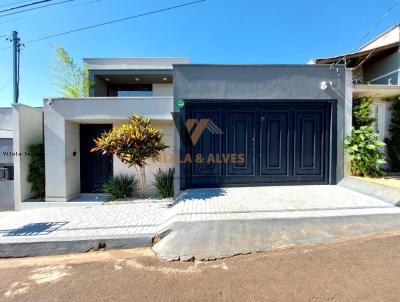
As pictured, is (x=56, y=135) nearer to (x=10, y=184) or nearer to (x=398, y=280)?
(x=10, y=184)

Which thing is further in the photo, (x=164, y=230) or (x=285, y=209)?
(x=285, y=209)

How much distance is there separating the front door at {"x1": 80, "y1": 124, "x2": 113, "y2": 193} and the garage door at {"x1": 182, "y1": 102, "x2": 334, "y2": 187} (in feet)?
10.8

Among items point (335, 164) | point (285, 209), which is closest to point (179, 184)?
point (285, 209)

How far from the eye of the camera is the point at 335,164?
707 centimetres

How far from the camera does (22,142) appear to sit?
24.0 ft

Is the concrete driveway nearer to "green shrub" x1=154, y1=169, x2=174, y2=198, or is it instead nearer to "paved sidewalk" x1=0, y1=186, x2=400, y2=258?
"paved sidewalk" x1=0, y1=186, x2=400, y2=258

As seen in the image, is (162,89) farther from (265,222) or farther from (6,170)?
(265,222)

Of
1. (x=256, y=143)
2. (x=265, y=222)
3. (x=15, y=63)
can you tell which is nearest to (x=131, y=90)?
(x=15, y=63)

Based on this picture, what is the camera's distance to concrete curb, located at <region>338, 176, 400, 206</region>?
5.34 meters

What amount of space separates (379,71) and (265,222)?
→ 12.2 metres

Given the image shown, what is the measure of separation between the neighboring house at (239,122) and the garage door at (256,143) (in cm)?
3

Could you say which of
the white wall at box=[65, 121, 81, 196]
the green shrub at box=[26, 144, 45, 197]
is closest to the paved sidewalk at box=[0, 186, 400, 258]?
the white wall at box=[65, 121, 81, 196]

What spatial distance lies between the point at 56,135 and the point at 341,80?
927 cm

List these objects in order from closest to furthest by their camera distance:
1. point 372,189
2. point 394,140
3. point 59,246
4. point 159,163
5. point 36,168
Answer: point 59,246 < point 372,189 < point 36,168 < point 159,163 < point 394,140
